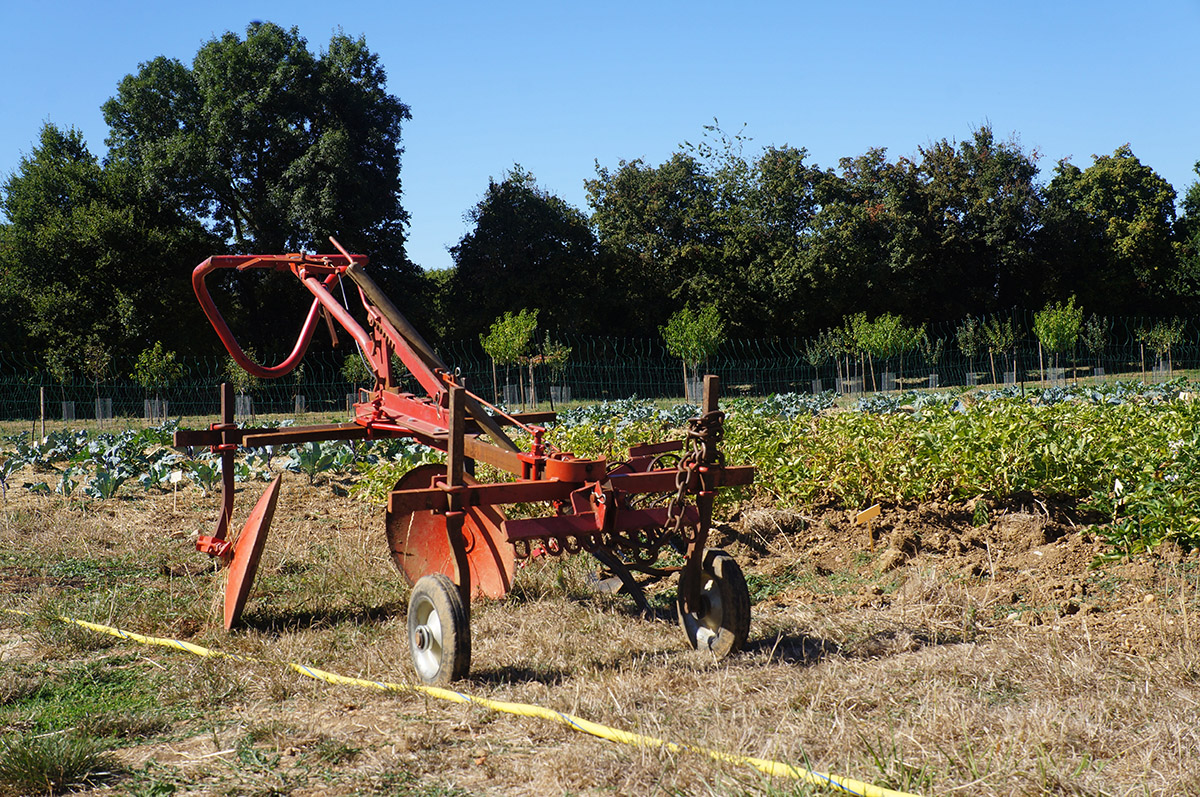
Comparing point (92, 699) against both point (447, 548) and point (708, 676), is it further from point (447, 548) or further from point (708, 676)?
point (708, 676)

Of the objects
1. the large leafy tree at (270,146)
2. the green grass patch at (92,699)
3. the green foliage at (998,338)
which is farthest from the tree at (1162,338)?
the green grass patch at (92,699)

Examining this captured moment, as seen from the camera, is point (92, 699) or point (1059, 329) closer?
point (92, 699)

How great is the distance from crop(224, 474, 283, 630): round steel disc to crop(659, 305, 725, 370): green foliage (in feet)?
74.1

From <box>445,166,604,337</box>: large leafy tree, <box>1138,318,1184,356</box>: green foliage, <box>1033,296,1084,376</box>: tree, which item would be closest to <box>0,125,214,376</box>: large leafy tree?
<box>445,166,604,337</box>: large leafy tree

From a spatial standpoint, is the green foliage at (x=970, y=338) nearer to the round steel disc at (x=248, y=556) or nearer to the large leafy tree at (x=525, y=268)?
the large leafy tree at (x=525, y=268)

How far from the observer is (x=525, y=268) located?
1232 inches

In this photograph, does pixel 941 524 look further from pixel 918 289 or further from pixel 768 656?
pixel 918 289

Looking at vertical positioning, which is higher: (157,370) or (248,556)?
(157,370)

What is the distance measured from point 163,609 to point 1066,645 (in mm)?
4048

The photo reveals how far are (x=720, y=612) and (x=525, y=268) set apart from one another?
28.5m

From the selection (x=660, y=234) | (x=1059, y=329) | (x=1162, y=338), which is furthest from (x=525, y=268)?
(x=1162, y=338)

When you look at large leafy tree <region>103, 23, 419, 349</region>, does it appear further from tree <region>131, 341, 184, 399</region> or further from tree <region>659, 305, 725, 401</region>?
tree <region>659, 305, 725, 401</region>

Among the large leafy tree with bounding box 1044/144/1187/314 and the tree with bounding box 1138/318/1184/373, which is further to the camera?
the large leafy tree with bounding box 1044/144/1187/314

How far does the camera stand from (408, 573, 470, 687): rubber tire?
3.20 meters
